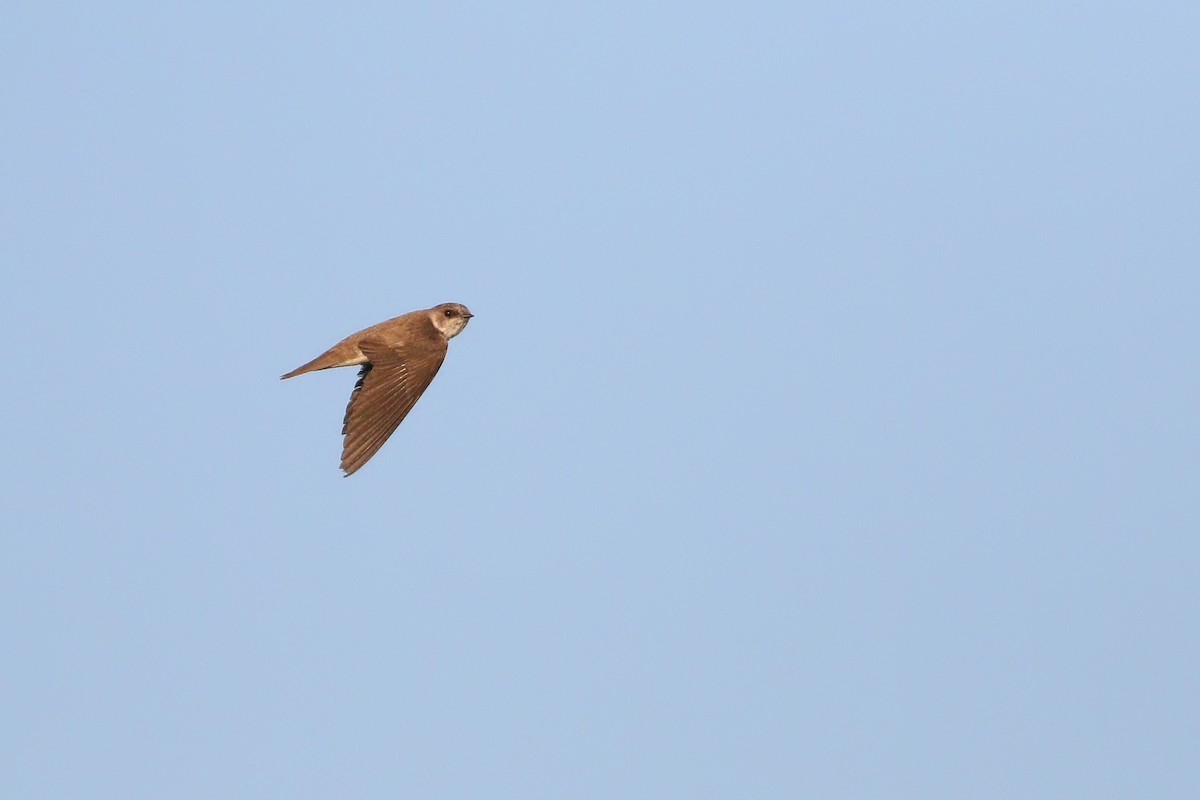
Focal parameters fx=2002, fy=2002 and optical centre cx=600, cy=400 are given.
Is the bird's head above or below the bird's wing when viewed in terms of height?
above

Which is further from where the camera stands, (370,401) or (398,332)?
(398,332)

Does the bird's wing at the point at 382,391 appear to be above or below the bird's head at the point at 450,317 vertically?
below

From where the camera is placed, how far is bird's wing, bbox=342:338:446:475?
23000 millimetres

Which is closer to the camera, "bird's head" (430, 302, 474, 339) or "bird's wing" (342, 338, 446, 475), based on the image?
"bird's wing" (342, 338, 446, 475)

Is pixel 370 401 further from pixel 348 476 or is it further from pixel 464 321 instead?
pixel 464 321

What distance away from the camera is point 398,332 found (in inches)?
1009

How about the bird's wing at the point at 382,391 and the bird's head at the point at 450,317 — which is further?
the bird's head at the point at 450,317

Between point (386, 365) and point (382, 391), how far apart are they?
2.31 ft

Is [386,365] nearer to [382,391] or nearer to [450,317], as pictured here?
[382,391]

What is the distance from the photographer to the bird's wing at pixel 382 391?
23000 mm

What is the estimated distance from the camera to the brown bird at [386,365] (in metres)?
23.2

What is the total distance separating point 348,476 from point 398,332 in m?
3.47

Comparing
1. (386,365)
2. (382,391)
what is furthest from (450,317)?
(382,391)

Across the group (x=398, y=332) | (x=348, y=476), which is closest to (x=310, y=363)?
(x=398, y=332)
